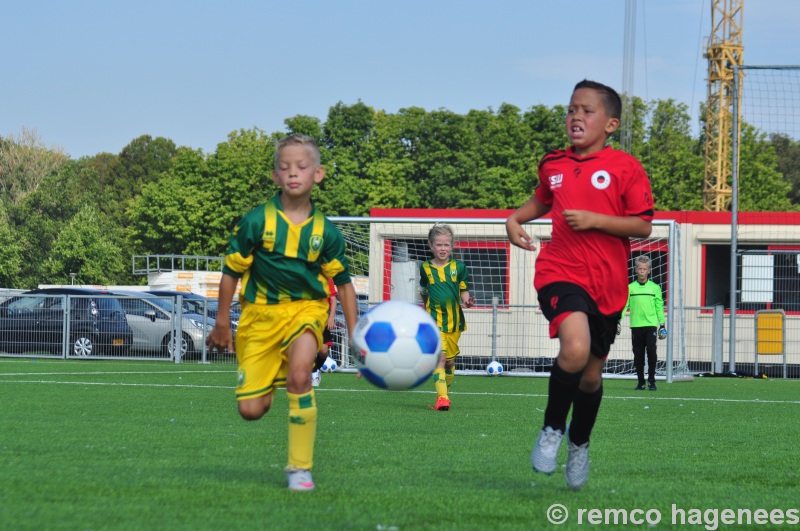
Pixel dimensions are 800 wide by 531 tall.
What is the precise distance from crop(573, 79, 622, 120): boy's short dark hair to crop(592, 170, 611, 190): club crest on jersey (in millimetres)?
367

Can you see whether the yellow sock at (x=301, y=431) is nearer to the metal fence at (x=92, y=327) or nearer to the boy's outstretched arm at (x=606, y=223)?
the boy's outstretched arm at (x=606, y=223)

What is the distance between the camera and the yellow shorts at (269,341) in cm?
570

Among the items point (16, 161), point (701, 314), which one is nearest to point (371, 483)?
point (701, 314)

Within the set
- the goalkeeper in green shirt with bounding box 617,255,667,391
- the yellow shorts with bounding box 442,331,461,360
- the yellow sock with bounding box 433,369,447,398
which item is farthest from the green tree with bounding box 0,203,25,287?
the yellow sock with bounding box 433,369,447,398

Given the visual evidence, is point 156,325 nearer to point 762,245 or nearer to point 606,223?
point 762,245

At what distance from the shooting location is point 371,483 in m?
5.61

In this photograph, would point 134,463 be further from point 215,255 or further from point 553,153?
point 215,255

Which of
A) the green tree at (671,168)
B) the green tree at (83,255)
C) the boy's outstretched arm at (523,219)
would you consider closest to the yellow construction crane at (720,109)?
the green tree at (671,168)

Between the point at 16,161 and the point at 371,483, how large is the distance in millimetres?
71948

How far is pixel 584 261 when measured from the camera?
5.51 metres

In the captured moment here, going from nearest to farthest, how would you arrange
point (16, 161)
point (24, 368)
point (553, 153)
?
1. point (553, 153)
2. point (24, 368)
3. point (16, 161)

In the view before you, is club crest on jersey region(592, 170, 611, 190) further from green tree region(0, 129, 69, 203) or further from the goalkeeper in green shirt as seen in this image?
green tree region(0, 129, 69, 203)

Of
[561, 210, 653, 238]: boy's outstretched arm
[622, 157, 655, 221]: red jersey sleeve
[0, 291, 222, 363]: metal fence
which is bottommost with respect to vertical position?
[0, 291, 222, 363]: metal fence

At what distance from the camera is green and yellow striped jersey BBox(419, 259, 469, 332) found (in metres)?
12.1
